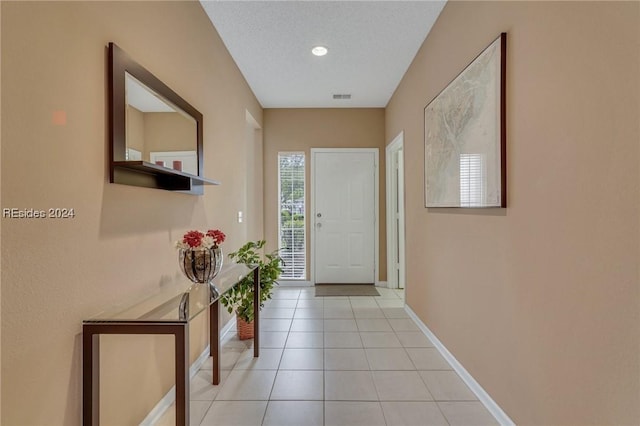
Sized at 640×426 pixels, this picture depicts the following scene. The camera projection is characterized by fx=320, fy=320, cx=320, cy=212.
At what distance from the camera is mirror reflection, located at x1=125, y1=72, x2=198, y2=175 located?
4.90ft

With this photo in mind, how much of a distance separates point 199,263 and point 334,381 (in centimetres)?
120

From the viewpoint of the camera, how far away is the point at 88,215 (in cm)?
124

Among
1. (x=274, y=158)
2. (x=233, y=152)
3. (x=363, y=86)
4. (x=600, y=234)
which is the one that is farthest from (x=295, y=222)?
(x=600, y=234)

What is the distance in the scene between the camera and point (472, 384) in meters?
1.99

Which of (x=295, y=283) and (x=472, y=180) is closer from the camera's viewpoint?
(x=472, y=180)

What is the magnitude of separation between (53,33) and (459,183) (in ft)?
6.98

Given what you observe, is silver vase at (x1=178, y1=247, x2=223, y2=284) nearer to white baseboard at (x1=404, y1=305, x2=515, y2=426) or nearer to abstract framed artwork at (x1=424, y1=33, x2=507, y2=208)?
abstract framed artwork at (x1=424, y1=33, x2=507, y2=208)

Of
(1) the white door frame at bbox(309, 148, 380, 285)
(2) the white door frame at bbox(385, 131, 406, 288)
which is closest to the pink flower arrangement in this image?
(1) the white door frame at bbox(309, 148, 380, 285)

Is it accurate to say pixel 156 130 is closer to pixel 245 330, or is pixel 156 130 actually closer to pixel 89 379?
pixel 89 379

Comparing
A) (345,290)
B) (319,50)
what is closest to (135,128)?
(319,50)

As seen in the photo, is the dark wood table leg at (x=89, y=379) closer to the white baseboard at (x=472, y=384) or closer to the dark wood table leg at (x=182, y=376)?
the dark wood table leg at (x=182, y=376)

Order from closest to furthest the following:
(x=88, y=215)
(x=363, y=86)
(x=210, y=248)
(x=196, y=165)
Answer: (x=88, y=215), (x=210, y=248), (x=196, y=165), (x=363, y=86)

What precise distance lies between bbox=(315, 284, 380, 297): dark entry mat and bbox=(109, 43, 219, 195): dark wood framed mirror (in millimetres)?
2691

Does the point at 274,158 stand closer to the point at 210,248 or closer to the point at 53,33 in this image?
the point at 210,248
